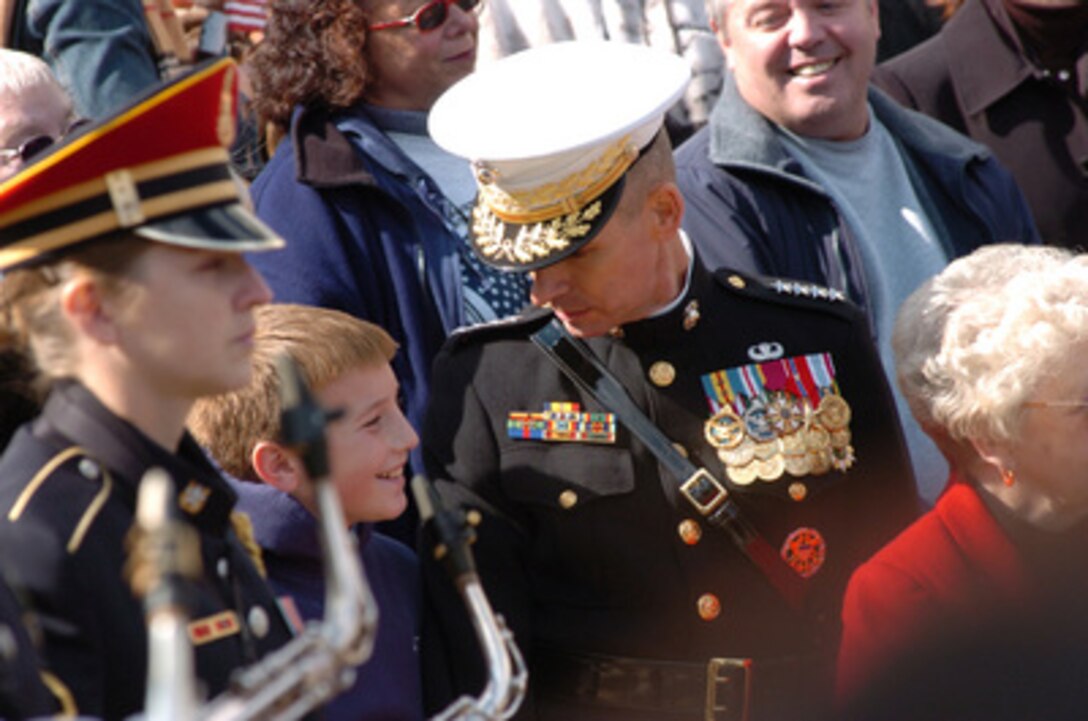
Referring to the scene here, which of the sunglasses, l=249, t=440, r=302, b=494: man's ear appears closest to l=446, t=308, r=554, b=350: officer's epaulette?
l=249, t=440, r=302, b=494: man's ear

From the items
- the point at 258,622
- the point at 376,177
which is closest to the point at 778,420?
the point at 376,177

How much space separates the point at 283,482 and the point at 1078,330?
1552 mm

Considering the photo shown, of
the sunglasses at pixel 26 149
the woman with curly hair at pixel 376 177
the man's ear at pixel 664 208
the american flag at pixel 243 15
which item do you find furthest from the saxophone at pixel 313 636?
the american flag at pixel 243 15

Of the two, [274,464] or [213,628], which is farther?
[274,464]

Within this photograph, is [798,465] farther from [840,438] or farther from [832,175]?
[832,175]

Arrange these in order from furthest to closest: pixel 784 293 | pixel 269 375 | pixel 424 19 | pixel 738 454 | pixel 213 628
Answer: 1. pixel 424 19
2. pixel 784 293
3. pixel 738 454
4. pixel 269 375
5. pixel 213 628

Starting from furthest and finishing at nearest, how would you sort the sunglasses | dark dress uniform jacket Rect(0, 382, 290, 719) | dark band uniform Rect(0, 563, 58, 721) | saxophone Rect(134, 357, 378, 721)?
the sunglasses
dark dress uniform jacket Rect(0, 382, 290, 719)
dark band uniform Rect(0, 563, 58, 721)
saxophone Rect(134, 357, 378, 721)

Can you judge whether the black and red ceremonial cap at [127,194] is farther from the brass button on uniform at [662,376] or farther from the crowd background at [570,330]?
the brass button on uniform at [662,376]

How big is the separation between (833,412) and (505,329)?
0.66m

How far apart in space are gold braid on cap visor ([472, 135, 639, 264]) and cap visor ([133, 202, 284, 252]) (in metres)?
1.06

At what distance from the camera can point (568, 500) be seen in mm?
3844

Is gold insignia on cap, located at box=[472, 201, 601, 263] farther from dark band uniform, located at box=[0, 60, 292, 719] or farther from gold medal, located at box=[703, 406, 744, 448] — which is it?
dark band uniform, located at box=[0, 60, 292, 719]

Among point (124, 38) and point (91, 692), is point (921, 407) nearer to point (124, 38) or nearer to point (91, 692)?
point (91, 692)

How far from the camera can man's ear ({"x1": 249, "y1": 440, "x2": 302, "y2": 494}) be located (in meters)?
3.75
